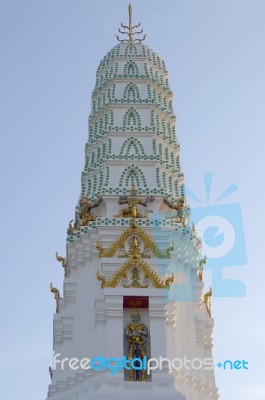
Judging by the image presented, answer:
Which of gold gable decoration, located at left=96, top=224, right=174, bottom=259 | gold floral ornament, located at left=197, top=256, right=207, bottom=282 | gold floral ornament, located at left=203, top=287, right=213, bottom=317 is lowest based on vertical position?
gold floral ornament, located at left=203, top=287, right=213, bottom=317

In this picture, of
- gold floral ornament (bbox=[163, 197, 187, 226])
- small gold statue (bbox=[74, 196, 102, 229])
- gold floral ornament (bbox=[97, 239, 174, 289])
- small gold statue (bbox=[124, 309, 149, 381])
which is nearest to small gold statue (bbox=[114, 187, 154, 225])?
gold floral ornament (bbox=[163, 197, 187, 226])

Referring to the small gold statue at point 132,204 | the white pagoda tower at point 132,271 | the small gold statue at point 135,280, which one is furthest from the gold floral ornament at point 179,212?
the small gold statue at point 135,280

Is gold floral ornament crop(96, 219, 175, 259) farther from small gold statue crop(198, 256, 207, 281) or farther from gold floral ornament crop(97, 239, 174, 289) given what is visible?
small gold statue crop(198, 256, 207, 281)

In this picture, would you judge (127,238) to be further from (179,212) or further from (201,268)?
(201,268)

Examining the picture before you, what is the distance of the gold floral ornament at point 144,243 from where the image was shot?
59.5 ft

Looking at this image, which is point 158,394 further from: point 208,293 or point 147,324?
point 208,293

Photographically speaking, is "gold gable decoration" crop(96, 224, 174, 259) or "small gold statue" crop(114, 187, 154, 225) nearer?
"gold gable decoration" crop(96, 224, 174, 259)

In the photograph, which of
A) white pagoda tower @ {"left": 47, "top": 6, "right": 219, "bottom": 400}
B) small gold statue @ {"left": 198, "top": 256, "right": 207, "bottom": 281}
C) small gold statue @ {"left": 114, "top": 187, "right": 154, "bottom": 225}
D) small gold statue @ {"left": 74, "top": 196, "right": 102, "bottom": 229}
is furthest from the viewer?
small gold statue @ {"left": 198, "top": 256, "right": 207, "bottom": 281}

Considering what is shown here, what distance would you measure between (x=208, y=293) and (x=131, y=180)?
3.72 metres

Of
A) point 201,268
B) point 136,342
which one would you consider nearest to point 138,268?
point 136,342

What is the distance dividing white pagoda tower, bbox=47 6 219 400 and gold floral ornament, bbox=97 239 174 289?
2 centimetres

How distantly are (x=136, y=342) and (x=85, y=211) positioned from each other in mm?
4198

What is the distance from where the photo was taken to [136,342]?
16.9 meters

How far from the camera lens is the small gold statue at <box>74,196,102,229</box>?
761 inches
